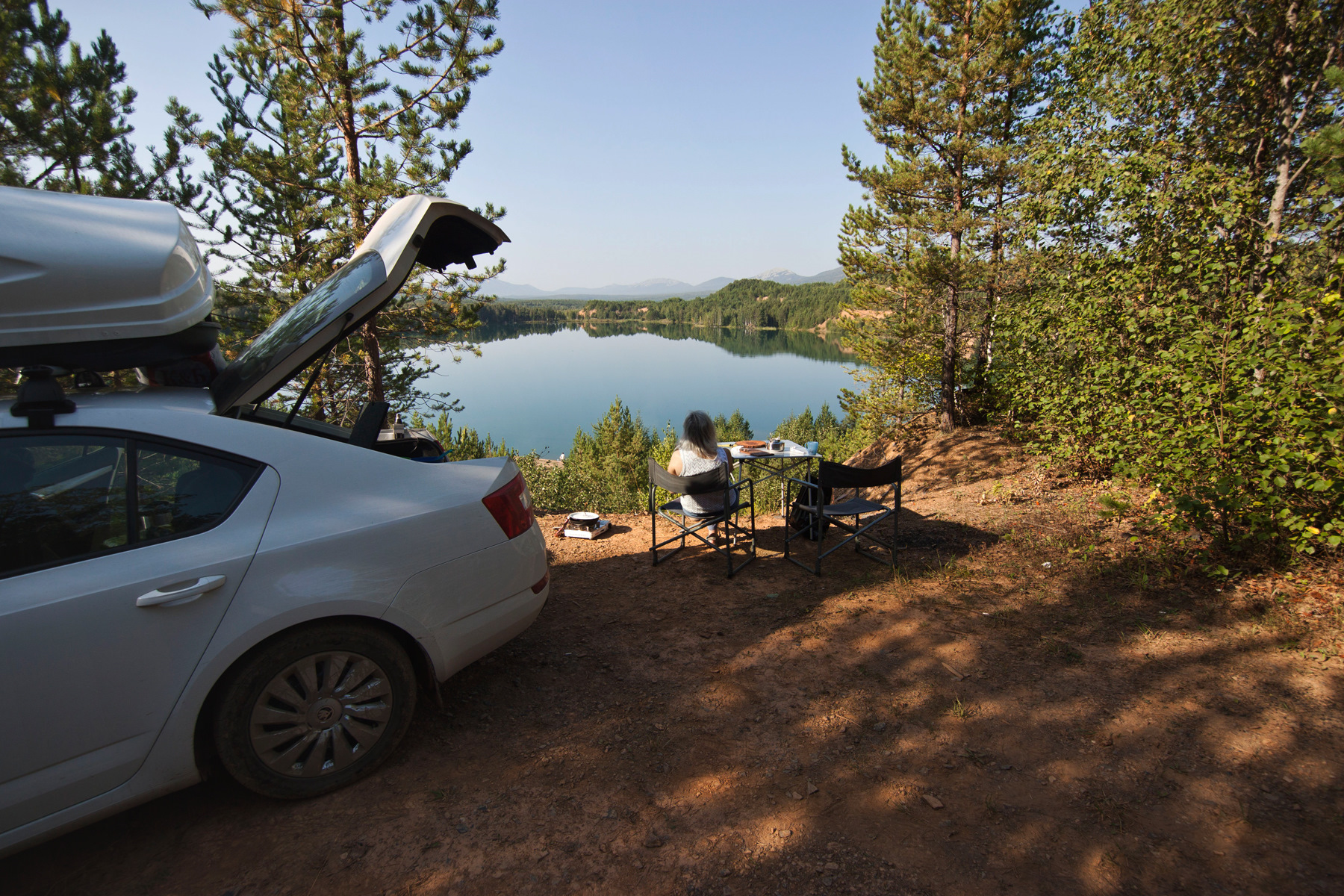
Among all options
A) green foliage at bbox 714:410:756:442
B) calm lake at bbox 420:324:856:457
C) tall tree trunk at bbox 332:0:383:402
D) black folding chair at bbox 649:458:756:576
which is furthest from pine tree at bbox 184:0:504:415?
calm lake at bbox 420:324:856:457

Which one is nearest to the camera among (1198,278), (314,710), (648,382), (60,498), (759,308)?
(60,498)

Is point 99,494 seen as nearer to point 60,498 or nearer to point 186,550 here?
point 60,498

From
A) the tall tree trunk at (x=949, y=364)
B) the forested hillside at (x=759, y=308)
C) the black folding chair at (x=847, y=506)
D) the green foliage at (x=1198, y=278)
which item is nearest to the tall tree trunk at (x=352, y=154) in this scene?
the black folding chair at (x=847, y=506)

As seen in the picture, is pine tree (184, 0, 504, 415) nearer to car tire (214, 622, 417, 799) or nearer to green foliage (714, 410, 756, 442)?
car tire (214, 622, 417, 799)

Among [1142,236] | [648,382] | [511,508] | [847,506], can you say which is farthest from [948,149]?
[648,382]

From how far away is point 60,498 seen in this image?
1.96 meters

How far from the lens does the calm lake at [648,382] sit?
3509 inches

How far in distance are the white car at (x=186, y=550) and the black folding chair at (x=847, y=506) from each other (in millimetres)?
2789

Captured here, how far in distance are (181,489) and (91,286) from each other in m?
0.77

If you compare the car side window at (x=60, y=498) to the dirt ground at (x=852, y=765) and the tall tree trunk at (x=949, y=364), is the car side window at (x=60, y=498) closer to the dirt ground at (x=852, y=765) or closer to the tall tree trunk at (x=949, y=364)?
the dirt ground at (x=852, y=765)

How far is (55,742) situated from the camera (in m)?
1.86

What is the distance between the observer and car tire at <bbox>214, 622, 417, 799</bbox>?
2.14m

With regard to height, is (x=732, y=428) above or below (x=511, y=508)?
below

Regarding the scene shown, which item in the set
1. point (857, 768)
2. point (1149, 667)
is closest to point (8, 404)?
point (857, 768)
